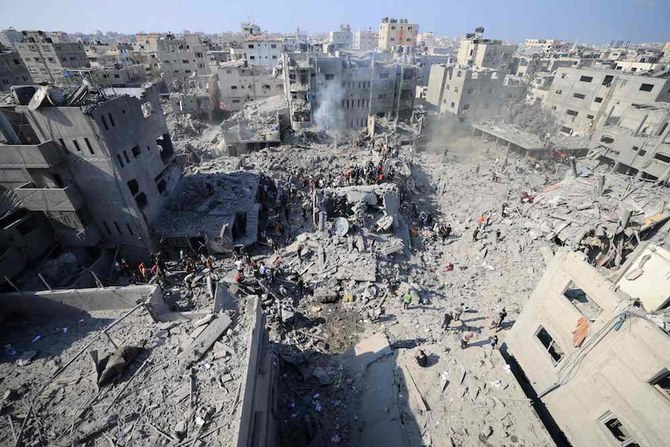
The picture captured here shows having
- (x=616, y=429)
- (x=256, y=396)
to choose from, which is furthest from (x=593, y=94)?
(x=256, y=396)

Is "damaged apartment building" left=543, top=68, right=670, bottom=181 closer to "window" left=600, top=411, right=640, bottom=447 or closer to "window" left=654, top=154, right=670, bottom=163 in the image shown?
"window" left=654, top=154, right=670, bottom=163

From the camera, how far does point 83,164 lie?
14773 millimetres

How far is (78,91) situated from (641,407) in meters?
22.9

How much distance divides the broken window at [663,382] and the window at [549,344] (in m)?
2.53

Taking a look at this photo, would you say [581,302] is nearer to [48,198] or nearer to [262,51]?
[48,198]

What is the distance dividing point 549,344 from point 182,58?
63.4 m

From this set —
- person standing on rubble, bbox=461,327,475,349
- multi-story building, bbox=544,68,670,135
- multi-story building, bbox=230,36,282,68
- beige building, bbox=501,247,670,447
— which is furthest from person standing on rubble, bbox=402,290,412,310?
multi-story building, bbox=230,36,282,68

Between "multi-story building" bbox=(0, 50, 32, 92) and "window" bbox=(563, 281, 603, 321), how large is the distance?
59027 mm

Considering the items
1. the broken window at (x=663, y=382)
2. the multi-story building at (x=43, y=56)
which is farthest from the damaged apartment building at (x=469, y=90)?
the multi-story building at (x=43, y=56)

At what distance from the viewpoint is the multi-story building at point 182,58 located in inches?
2031

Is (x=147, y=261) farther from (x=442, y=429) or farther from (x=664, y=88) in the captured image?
(x=664, y=88)

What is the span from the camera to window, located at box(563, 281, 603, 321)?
8852 mm

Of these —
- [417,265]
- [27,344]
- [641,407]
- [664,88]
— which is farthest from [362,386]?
[664,88]

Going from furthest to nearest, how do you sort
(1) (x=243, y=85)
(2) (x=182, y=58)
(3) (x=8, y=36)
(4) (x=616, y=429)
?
(3) (x=8, y=36), (2) (x=182, y=58), (1) (x=243, y=85), (4) (x=616, y=429)
